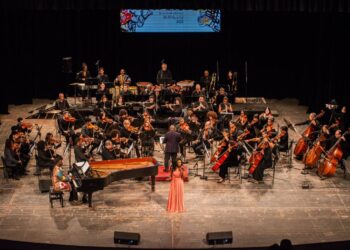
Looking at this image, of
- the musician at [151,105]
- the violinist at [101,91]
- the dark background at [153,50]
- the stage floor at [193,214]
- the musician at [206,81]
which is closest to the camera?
the stage floor at [193,214]

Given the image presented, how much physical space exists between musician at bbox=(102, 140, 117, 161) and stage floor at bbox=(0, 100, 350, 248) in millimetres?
721

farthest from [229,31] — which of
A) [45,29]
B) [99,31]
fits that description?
[45,29]

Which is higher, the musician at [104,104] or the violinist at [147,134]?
the musician at [104,104]

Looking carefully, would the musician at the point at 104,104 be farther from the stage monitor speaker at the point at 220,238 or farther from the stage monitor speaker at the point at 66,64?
the stage monitor speaker at the point at 220,238

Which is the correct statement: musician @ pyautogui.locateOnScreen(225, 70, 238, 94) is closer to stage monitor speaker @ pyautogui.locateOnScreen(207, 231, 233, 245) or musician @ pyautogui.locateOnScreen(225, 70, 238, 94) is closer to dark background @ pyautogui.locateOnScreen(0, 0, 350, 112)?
dark background @ pyautogui.locateOnScreen(0, 0, 350, 112)

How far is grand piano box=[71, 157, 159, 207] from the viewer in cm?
1327

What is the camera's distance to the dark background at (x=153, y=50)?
21969 millimetres

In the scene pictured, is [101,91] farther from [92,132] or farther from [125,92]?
[92,132]

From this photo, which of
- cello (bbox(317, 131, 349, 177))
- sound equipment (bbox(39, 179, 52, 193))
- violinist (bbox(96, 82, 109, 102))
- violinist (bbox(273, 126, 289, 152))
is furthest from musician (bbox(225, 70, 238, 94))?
sound equipment (bbox(39, 179, 52, 193))

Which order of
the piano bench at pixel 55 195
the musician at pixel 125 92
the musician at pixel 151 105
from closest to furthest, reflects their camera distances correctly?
the piano bench at pixel 55 195 → the musician at pixel 151 105 → the musician at pixel 125 92

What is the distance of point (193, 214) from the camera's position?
44.6ft

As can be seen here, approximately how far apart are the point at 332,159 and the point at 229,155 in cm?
242

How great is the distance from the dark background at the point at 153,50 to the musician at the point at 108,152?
735 centimetres

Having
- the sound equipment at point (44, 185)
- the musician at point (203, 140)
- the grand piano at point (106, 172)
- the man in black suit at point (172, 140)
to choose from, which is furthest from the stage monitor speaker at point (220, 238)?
the musician at point (203, 140)
